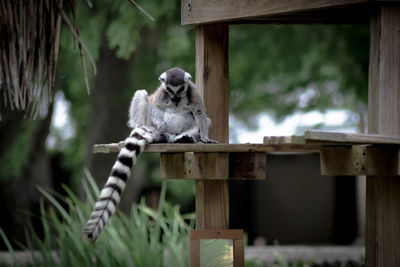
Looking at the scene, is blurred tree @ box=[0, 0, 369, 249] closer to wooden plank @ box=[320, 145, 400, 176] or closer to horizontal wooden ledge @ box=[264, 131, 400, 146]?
wooden plank @ box=[320, 145, 400, 176]

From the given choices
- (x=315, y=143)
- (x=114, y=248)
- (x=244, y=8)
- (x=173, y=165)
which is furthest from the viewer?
(x=114, y=248)

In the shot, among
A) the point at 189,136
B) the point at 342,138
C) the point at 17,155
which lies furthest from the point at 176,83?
the point at 17,155

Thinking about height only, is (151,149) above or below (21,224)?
above

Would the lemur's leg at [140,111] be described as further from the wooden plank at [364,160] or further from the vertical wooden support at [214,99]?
the wooden plank at [364,160]

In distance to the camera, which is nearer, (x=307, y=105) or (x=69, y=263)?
(x=69, y=263)

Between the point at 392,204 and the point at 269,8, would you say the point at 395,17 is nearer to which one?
the point at 269,8

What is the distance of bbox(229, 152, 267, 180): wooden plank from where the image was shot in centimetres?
463

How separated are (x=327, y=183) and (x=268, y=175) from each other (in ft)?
3.48

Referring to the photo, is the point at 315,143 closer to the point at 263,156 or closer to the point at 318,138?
the point at 318,138

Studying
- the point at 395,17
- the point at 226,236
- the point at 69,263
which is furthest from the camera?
the point at 69,263

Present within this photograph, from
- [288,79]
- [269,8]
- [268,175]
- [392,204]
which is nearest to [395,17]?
[269,8]

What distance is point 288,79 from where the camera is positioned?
1087 cm

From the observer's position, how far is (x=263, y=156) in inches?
183

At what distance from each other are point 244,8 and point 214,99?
2.51 feet
